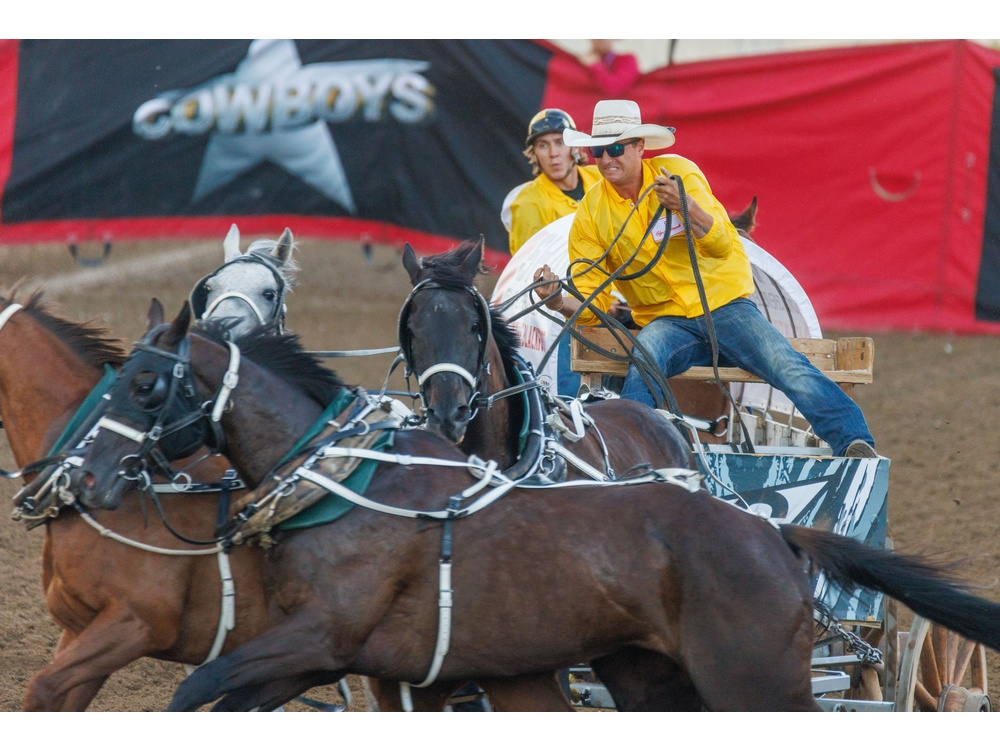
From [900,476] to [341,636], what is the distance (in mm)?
5531

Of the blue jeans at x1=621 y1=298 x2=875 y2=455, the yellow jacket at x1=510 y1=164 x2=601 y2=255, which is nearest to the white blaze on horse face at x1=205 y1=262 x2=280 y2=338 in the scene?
the blue jeans at x1=621 y1=298 x2=875 y2=455

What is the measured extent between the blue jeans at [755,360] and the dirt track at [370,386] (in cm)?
54

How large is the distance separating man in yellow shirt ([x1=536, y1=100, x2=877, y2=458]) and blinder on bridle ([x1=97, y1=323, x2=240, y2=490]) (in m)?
1.91

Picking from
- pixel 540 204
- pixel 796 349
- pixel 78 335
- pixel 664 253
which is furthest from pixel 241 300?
pixel 540 204

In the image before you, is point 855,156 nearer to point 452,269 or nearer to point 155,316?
point 452,269

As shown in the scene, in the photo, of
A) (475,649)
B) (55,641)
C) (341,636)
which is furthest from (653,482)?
(55,641)

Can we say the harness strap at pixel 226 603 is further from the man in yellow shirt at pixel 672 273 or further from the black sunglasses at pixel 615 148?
the black sunglasses at pixel 615 148

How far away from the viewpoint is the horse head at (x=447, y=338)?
3557mm

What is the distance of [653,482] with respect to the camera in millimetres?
3273

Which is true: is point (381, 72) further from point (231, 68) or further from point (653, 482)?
point (653, 482)

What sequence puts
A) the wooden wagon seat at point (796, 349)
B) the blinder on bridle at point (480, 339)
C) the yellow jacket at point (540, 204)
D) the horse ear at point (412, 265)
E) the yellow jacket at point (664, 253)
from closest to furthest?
1. the blinder on bridle at point (480, 339)
2. the horse ear at point (412, 265)
3. the yellow jacket at point (664, 253)
4. the wooden wagon seat at point (796, 349)
5. the yellow jacket at point (540, 204)

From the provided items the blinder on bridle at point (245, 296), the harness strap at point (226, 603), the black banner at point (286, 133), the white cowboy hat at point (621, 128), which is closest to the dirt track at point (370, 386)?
the blinder on bridle at point (245, 296)

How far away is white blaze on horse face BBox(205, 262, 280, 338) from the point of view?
4.32 meters

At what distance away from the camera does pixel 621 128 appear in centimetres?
447
